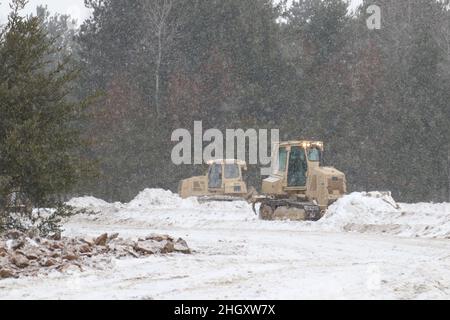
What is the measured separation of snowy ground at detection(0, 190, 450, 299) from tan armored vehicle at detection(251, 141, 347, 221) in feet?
3.94

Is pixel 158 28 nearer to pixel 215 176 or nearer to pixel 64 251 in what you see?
pixel 215 176

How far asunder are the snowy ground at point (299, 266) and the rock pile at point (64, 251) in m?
0.39

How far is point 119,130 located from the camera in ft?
159

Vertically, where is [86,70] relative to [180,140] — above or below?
above

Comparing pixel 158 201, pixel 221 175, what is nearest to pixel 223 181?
pixel 221 175

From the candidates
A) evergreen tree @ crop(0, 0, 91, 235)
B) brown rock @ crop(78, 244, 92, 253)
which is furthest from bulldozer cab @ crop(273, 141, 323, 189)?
brown rock @ crop(78, 244, 92, 253)

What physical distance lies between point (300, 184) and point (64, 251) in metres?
16.4

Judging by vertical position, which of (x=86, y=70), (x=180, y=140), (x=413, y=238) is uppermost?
(x=86, y=70)

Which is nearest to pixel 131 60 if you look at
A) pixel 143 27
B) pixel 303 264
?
pixel 143 27

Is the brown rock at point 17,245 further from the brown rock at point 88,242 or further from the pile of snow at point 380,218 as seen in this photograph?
the pile of snow at point 380,218

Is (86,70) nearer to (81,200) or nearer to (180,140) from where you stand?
(180,140)

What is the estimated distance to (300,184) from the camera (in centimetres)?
3003

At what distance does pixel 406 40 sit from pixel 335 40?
4970 mm

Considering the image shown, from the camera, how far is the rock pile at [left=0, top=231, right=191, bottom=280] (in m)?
13.2
